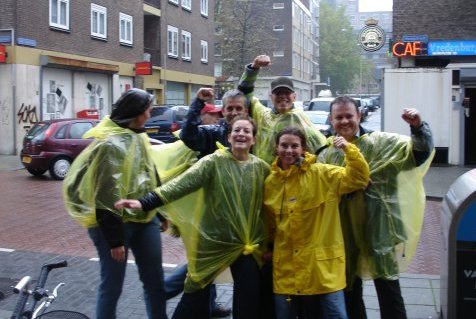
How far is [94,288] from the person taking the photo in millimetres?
5664

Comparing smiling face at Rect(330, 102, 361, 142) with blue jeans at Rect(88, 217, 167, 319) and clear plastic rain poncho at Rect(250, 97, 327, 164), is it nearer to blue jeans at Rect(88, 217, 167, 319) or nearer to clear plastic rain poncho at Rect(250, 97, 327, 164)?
clear plastic rain poncho at Rect(250, 97, 327, 164)

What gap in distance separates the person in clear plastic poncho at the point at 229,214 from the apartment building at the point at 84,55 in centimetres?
1854

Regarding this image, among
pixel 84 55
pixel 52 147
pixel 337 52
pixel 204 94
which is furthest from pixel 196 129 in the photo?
pixel 337 52

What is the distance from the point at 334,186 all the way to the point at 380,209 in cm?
45

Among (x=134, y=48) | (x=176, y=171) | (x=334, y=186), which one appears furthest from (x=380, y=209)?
(x=134, y=48)

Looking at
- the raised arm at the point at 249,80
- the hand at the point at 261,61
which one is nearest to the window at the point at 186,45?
the raised arm at the point at 249,80

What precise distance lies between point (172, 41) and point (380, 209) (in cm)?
3165

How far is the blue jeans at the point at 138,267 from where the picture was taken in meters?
3.87

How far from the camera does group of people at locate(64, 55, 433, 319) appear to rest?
11.7 ft

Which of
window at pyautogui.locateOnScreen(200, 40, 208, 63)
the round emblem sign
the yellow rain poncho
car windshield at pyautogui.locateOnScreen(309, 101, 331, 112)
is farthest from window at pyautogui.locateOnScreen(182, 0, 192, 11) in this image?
the yellow rain poncho

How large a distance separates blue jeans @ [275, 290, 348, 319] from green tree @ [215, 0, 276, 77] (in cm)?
4274

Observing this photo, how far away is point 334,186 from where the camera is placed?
3576 mm

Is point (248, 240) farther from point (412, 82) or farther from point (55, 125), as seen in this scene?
point (412, 82)

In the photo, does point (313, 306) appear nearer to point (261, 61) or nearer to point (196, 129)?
point (196, 129)
